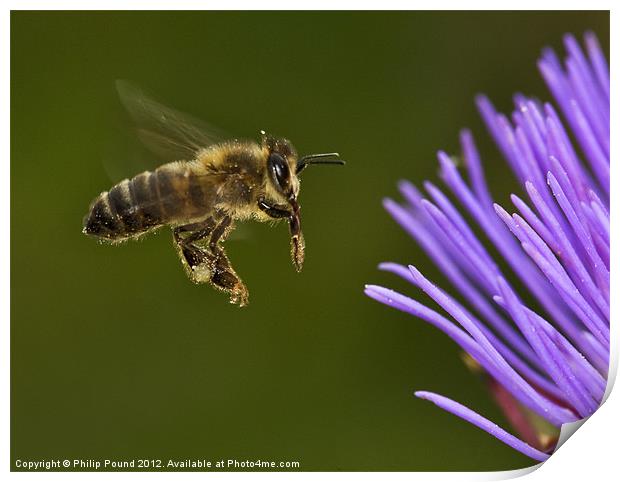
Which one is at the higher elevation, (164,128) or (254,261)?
(164,128)

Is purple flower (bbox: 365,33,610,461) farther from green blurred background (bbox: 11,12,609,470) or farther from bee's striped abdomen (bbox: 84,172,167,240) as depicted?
bee's striped abdomen (bbox: 84,172,167,240)

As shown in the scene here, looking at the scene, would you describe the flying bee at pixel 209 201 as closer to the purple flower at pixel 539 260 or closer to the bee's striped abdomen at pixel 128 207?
the bee's striped abdomen at pixel 128 207

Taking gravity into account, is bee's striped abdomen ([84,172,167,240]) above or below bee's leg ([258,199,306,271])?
above

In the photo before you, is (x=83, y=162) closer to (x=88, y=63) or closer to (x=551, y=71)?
(x=88, y=63)

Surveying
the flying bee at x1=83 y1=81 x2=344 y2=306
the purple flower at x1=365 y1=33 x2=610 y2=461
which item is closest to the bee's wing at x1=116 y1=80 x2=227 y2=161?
the flying bee at x1=83 y1=81 x2=344 y2=306

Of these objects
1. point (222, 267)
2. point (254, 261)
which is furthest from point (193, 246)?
point (254, 261)

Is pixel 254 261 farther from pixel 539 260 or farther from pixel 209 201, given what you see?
pixel 539 260

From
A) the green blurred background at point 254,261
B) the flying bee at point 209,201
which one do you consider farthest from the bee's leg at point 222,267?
the green blurred background at point 254,261
